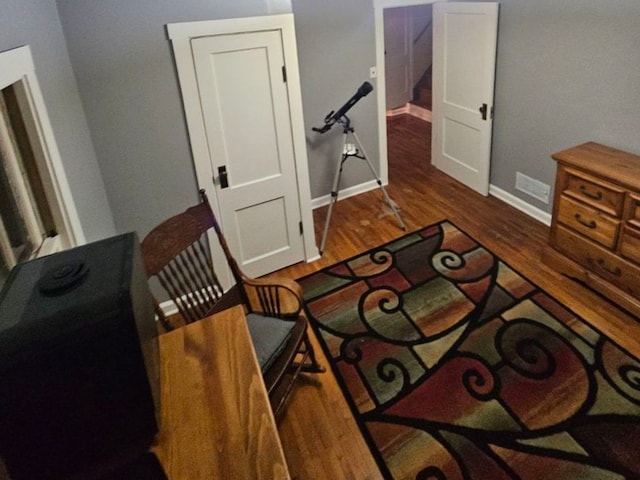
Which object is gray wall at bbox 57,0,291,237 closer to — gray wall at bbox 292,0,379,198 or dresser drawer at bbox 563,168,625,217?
gray wall at bbox 292,0,379,198

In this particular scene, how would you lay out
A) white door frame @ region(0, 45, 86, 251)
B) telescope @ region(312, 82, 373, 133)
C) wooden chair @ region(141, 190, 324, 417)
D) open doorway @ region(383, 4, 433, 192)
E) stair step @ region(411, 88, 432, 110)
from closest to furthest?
white door frame @ region(0, 45, 86, 251) → wooden chair @ region(141, 190, 324, 417) → telescope @ region(312, 82, 373, 133) → open doorway @ region(383, 4, 433, 192) → stair step @ region(411, 88, 432, 110)

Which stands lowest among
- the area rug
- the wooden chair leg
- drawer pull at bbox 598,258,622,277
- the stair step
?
the area rug

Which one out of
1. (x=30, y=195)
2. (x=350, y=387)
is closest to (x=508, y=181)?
(x=350, y=387)

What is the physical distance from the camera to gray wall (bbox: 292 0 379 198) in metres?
3.66

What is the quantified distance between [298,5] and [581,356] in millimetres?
3129

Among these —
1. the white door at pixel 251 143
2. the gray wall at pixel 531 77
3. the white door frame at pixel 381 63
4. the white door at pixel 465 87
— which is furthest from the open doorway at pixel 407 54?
the white door at pixel 251 143

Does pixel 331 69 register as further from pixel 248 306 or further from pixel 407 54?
pixel 407 54

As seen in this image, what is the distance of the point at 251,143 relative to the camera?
296 cm

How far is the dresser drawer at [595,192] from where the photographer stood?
2598 mm

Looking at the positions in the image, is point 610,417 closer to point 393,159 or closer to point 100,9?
point 100,9

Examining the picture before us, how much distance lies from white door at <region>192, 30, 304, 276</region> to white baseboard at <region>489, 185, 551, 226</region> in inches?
78.1

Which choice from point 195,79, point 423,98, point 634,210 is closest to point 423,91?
point 423,98

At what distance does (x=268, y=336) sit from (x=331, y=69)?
8.66 ft

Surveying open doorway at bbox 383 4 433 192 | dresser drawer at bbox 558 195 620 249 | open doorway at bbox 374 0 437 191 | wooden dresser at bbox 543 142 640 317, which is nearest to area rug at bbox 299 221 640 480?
wooden dresser at bbox 543 142 640 317
